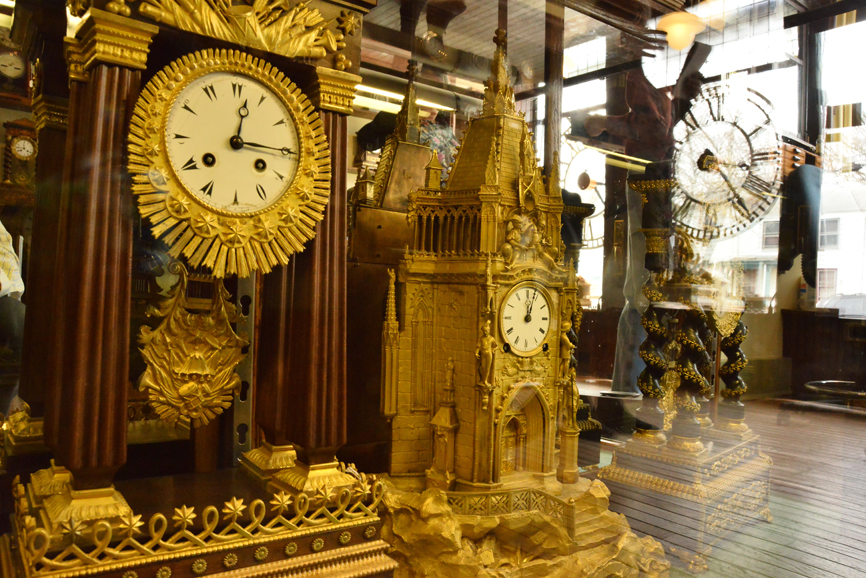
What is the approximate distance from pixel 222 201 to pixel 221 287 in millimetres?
464

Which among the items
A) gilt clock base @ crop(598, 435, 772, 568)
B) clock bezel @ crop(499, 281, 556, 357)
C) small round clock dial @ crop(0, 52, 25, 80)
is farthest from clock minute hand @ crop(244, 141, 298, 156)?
gilt clock base @ crop(598, 435, 772, 568)

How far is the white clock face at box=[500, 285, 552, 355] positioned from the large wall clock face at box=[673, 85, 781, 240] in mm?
1292

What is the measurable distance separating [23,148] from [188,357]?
3.88ft

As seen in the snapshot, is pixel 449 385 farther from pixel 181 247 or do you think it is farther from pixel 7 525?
pixel 7 525

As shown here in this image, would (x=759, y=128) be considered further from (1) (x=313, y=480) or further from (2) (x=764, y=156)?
(1) (x=313, y=480)

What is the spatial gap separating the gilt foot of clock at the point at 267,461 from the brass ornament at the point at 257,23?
1.67 m

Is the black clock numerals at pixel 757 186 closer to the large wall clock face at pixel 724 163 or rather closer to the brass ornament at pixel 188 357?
the large wall clock face at pixel 724 163

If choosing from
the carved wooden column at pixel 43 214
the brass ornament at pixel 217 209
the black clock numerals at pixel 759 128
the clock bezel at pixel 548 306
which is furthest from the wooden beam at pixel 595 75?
the carved wooden column at pixel 43 214

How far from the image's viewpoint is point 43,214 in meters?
2.42

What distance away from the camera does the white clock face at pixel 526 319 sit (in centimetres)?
338

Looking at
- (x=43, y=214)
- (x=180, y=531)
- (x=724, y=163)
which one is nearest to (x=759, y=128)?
(x=724, y=163)

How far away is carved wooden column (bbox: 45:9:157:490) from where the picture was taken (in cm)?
183

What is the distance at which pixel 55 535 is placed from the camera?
1.72m

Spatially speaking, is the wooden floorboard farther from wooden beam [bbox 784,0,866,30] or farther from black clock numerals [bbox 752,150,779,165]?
wooden beam [bbox 784,0,866,30]
